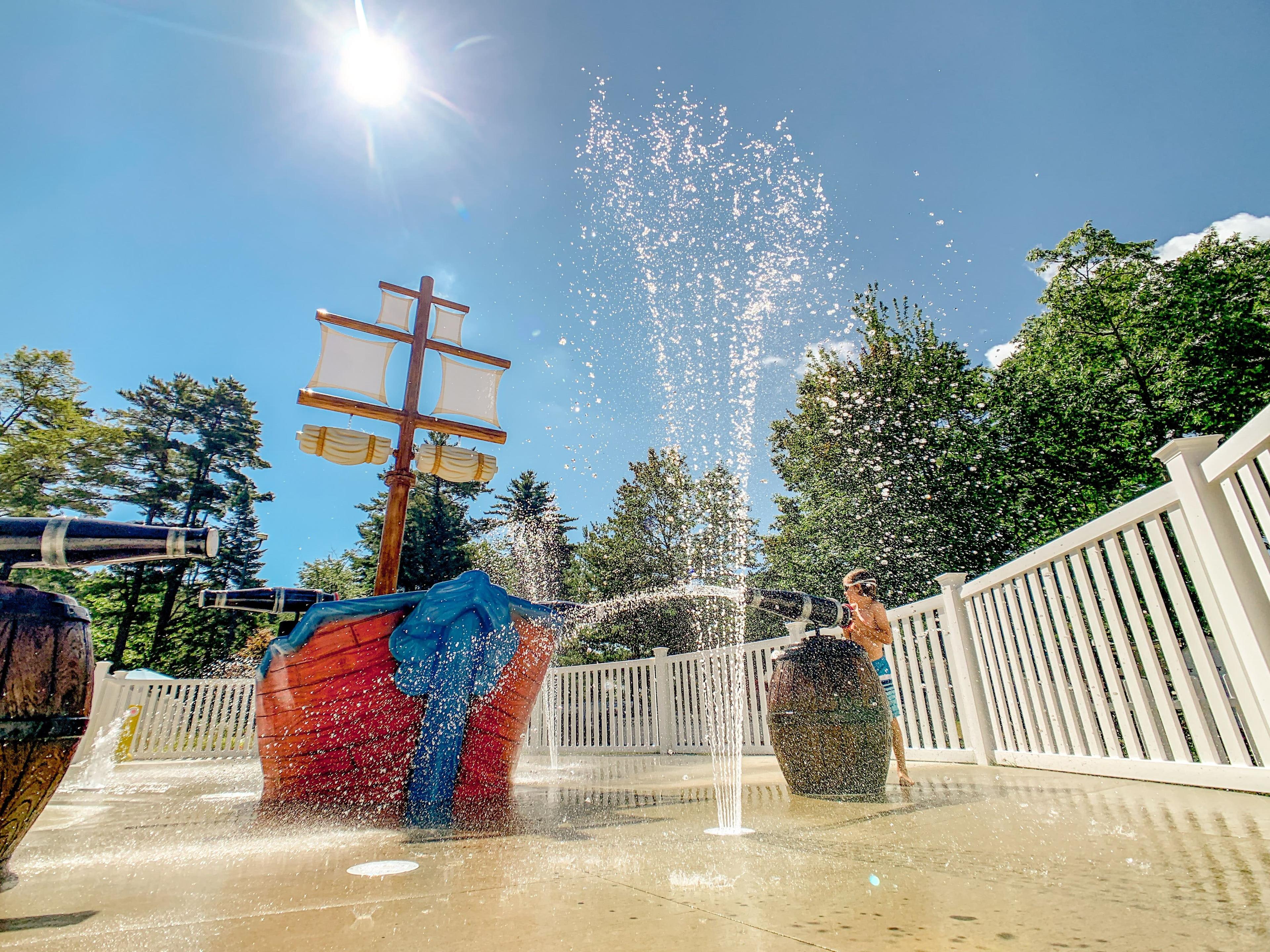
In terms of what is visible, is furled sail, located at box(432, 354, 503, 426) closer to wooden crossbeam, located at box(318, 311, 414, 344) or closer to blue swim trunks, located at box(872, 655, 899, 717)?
wooden crossbeam, located at box(318, 311, 414, 344)

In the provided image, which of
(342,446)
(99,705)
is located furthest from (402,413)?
(99,705)

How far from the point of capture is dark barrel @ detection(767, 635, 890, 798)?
9.17 feet

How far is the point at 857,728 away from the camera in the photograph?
2801mm

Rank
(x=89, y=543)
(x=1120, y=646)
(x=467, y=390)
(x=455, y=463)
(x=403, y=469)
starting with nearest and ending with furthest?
(x=89, y=543)
(x=1120, y=646)
(x=403, y=469)
(x=455, y=463)
(x=467, y=390)

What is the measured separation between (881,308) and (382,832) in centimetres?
1999

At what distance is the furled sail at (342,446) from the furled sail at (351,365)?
5.99 feet

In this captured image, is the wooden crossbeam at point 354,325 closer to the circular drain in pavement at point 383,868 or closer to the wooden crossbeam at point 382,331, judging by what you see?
the wooden crossbeam at point 382,331

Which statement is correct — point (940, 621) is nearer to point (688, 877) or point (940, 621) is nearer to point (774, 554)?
point (688, 877)

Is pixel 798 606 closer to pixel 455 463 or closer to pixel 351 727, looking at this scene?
pixel 351 727

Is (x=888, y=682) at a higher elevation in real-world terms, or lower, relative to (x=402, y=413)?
lower

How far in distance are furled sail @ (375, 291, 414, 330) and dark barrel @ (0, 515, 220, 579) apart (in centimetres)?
970

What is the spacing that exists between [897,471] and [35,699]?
1798cm

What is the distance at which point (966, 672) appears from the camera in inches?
162

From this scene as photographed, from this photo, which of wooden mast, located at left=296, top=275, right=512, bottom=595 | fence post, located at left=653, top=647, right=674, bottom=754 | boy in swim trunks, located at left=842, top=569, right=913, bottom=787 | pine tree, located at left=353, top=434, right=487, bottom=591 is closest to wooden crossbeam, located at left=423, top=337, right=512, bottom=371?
wooden mast, located at left=296, top=275, right=512, bottom=595
